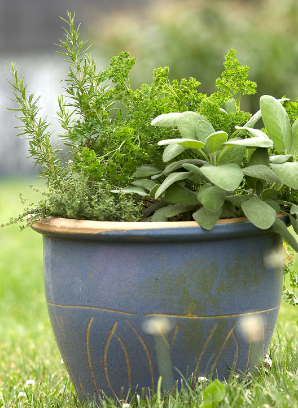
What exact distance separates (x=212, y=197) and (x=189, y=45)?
19.0ft

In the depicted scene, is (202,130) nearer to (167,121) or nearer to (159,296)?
(167,121)

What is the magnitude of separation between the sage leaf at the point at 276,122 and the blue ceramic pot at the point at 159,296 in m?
0.27

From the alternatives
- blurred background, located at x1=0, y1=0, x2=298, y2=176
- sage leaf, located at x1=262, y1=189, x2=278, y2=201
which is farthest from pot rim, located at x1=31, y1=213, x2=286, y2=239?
blurred background, located at x1=0, y1=0, x2=298, y2=176

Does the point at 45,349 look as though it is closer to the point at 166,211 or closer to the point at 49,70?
the point at 166,211

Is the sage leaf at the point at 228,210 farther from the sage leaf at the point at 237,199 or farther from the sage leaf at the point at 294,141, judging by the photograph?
the sage leaf at the point at 294,141

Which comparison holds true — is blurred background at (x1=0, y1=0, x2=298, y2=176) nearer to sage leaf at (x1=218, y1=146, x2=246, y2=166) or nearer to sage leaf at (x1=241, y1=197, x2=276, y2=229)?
sage leaf at (x1=218, y1=146, x2=246, y2=166)

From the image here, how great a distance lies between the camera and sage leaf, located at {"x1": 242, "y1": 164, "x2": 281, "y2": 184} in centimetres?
137

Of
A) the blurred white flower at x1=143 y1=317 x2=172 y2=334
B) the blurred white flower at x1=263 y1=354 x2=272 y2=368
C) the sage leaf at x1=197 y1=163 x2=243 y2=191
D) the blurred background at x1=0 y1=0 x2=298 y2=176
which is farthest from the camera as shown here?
the blurred background at x1=0 y1=0 x2=298 y2=176

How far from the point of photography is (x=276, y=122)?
1.44m

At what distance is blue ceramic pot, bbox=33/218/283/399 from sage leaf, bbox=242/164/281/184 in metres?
0.13

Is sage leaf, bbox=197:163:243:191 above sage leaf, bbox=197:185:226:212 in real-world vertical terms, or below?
above

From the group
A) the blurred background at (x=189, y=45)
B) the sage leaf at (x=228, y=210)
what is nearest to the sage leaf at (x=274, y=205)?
the sage leaf at (x=228, y=210)

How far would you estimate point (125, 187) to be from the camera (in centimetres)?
156

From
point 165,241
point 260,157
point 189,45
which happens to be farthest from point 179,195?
point 189,45
